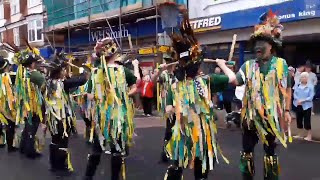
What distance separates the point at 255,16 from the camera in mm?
13883

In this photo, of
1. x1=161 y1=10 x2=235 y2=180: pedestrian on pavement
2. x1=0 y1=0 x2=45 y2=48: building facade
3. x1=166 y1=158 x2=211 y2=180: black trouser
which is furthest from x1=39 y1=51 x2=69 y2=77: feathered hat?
x1=0 y1=0 x2=45 y2=48: building facade

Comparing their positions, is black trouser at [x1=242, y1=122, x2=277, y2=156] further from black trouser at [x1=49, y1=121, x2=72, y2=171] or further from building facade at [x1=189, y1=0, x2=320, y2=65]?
building facade at [x1=189, y1=0, x2=320, y2=65]

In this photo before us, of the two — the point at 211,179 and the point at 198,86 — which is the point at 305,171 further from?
the point at 198,86

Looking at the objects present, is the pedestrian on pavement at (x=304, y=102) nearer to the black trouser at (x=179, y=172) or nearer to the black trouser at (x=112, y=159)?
the black trouser at (x=112, y=159)

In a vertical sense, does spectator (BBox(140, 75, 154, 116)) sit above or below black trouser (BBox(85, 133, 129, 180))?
above

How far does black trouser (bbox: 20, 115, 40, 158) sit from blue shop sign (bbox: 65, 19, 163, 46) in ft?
27.6

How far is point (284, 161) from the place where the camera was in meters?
7.19

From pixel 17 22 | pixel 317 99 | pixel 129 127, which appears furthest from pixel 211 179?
pixel 17 22

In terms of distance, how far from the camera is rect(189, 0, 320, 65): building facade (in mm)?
12578

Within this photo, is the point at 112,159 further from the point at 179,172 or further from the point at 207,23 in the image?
the point at 207,23

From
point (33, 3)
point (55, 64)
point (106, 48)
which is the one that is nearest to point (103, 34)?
point (55, 64)

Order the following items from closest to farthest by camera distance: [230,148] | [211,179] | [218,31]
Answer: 1. [211,179]
2. [230,148]
3. [218,31]

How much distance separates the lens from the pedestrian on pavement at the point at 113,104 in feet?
17.5

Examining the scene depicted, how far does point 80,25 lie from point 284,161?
54.0ft
